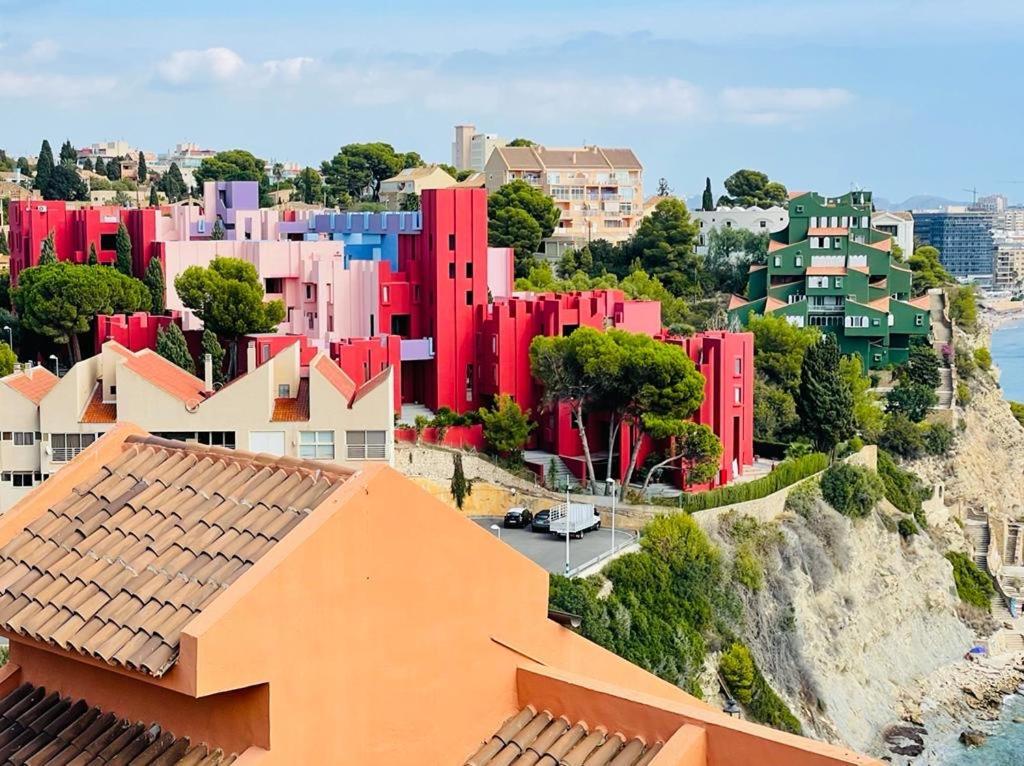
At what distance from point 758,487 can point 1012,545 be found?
20.6m

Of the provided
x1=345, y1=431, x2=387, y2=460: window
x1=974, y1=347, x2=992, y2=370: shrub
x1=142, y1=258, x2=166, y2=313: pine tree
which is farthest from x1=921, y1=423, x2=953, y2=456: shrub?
x1=345, y1=431, x2=387, y2=460: window

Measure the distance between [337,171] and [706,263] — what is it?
24528 millimetres

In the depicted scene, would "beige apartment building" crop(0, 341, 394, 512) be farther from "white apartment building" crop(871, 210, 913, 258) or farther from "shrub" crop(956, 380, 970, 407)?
"white apartment building" crop(871, 210, 913, 258)

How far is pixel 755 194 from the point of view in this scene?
270 feet

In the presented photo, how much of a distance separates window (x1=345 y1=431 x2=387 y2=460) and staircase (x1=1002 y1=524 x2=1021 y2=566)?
29676 mm

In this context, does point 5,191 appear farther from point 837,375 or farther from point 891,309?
point 837,375

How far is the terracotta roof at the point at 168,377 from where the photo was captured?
1280 inches

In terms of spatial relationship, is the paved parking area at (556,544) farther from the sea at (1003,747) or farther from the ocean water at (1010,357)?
the ocean water at (1010,357)

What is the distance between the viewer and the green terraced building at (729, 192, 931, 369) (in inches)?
2308

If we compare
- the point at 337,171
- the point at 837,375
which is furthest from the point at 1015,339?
the point at 837,375

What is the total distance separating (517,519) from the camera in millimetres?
36062

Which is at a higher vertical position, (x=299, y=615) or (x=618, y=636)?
(x=299, y=615)

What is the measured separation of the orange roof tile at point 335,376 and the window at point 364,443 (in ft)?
2.75

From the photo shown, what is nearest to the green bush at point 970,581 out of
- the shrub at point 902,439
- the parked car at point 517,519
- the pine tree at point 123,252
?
the shrub at point 902,439
